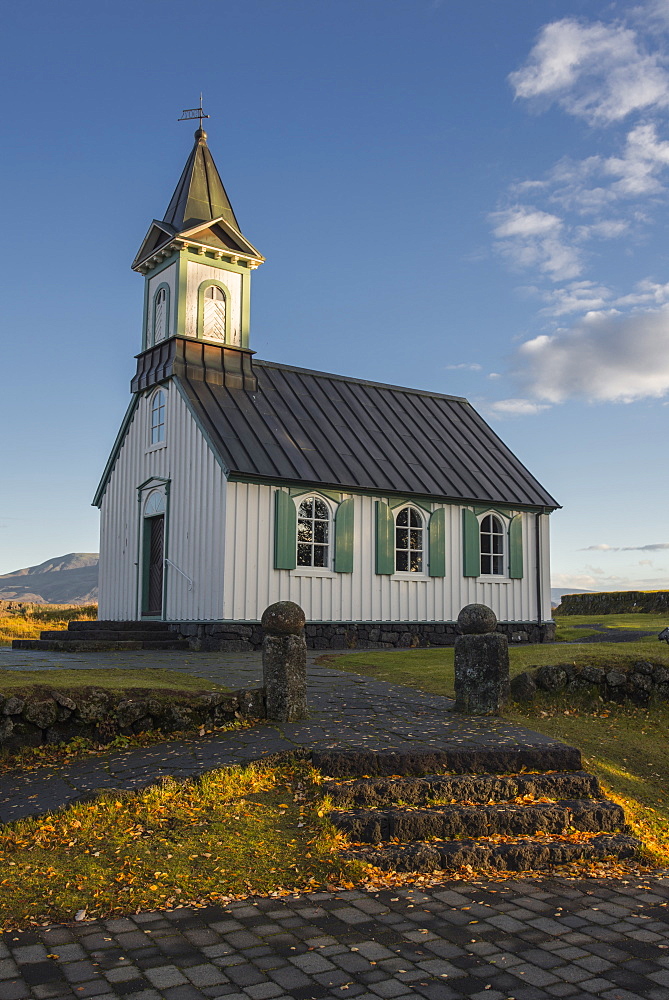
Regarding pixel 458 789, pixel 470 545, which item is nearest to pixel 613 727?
pixel 458 789

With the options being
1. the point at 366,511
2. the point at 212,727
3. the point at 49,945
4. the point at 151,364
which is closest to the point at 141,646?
the point at 366,511

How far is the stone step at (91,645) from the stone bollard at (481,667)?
8.99m

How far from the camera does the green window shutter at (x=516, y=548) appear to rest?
2064 centimetres

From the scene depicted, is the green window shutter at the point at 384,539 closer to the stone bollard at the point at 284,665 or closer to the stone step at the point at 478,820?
the stone bollard at the point at 284,665

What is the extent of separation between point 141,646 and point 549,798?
1124 centimetres

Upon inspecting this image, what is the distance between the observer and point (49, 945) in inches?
163

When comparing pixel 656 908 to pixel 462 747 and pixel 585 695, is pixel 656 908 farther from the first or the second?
pixel 585 695

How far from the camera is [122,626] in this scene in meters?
17.2

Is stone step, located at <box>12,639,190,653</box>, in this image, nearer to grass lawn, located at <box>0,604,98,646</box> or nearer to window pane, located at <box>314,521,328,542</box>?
grass lawn, located at <box>0,604,98,646</box>

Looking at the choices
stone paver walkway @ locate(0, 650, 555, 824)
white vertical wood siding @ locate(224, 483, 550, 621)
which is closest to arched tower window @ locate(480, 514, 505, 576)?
white vertical wood siding @ locate(224, 483, 550, 621)

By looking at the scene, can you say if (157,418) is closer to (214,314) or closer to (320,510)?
(214,314)

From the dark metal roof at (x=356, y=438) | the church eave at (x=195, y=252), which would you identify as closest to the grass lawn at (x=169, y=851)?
the dark metal roof at (x=356, y=438)

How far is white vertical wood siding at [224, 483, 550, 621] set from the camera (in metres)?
16.5

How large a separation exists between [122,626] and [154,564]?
2043 millimetres
